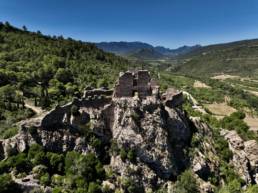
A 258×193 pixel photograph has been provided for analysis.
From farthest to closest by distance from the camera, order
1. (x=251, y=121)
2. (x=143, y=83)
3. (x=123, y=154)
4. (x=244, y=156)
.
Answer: (x=251, y=121), (x=244, y=156), (x=143, y=83), (x=123, y=154)

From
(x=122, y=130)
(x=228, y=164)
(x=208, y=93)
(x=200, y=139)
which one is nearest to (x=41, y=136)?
(x=122, y=130)

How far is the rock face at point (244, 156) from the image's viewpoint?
195 ft

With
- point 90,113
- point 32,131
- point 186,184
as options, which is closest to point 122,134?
point 90,113

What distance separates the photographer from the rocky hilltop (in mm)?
50812

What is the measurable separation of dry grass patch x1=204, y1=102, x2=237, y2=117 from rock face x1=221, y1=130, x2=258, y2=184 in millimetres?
49801

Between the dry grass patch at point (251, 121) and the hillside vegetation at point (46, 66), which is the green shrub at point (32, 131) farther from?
the dry grass patch at point (251, 121)

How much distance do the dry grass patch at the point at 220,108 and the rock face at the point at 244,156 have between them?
49.8 meters

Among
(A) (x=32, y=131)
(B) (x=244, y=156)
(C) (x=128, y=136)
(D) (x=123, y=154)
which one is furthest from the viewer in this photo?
(B) (x=244, y=156)

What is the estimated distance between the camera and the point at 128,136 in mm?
53000

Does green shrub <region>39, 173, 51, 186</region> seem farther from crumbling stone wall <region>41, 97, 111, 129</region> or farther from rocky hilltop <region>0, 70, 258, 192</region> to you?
crumbling stone wall <region>41, 97, 111, 129</region>

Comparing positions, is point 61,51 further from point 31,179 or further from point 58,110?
point 31,179

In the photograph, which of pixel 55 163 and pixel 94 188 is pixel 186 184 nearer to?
pixel 94 188

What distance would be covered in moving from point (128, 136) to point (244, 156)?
25205 millimetres

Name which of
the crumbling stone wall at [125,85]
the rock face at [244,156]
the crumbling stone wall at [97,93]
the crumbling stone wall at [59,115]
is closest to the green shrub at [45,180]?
the crumbling stone wall at [59,115]
